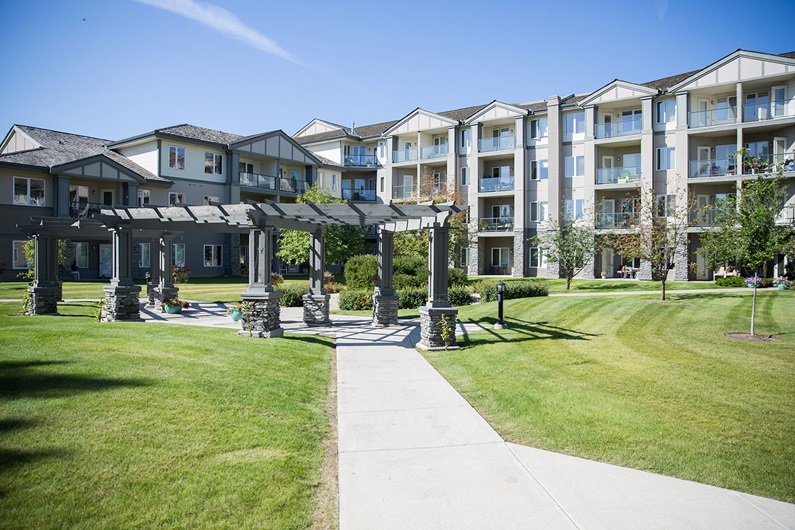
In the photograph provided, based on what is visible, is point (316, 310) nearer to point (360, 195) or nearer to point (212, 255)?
point (212, 255)

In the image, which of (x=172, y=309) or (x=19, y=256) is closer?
(x=172, y=309)

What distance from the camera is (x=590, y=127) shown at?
113 ft

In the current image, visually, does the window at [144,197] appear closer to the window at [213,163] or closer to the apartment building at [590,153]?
the window at [213,163]

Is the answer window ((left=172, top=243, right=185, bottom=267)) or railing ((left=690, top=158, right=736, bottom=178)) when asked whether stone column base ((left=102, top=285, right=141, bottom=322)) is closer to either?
window ((left=172, top=243, right=185, bottom=267))

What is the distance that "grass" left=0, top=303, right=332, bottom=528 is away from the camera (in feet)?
14.0

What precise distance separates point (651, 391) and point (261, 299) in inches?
349

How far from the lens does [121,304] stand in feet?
50.0

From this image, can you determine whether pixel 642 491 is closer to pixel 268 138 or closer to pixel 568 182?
pixel 568 182

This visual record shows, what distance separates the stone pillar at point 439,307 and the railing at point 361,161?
3429 cm

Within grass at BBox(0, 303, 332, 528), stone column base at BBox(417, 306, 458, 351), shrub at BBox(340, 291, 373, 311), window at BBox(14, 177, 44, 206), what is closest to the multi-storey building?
window at BBox(14, 177, 44, 206)

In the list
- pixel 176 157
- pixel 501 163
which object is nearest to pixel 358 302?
pixel 176 157

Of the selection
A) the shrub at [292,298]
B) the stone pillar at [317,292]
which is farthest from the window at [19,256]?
the stone pillar at [317,292]

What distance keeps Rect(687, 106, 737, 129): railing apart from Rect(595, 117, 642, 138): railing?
120 inches

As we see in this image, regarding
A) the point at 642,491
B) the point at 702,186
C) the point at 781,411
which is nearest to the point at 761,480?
the point at 642,491
